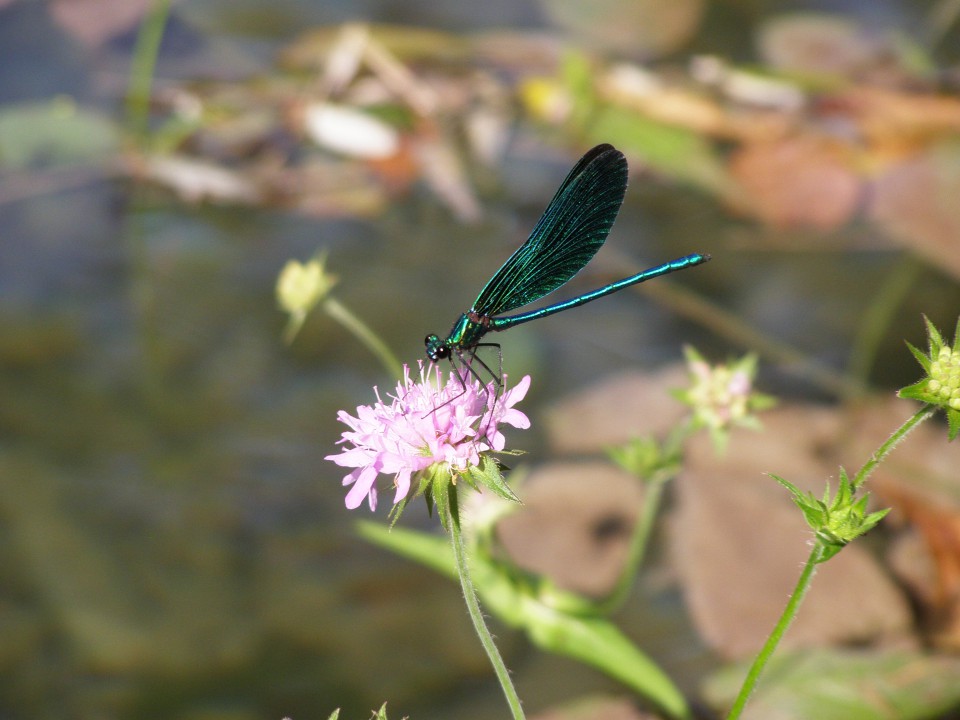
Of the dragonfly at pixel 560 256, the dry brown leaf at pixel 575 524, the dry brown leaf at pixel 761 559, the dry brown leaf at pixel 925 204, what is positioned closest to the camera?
the dragonfly at pixel 560 256

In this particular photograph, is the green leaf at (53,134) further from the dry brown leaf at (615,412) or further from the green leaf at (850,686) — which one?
the green leaf at (850,686)

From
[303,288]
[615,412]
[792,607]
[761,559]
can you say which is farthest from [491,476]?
[615,412]

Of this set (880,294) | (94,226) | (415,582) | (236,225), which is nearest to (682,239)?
(880,294)

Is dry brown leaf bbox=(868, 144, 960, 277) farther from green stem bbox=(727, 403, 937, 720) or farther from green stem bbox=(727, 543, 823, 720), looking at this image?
green stem bbox=(727, 543, 823, 720)

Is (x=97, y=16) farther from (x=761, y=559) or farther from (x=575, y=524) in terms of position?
(x=761, y=559)

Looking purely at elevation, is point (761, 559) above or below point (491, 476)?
above

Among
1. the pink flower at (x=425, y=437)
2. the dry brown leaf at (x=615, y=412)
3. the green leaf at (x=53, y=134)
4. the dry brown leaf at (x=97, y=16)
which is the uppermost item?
the dry brown leaf at (x=97, y=16)

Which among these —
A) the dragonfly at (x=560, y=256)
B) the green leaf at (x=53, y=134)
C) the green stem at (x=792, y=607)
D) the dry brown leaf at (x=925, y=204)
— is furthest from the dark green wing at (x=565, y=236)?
the green leaf at (x=53, y=134)

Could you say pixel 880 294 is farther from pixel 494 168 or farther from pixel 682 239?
pixel 494 168
